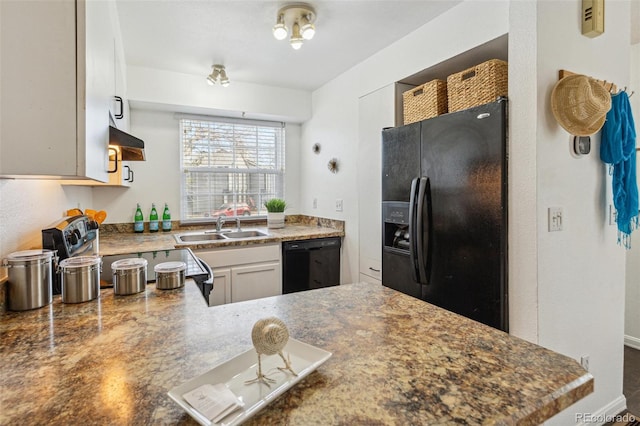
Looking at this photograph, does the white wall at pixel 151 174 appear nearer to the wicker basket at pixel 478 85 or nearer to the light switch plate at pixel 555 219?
the wicker basket at pixel 478 85

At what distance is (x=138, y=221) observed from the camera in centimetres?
325

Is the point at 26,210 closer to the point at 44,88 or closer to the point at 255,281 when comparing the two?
the point at 44,88

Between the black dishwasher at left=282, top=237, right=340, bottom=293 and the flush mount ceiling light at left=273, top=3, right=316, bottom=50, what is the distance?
5.62ft

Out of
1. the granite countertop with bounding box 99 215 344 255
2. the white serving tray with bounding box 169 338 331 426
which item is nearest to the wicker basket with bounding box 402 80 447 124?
the granite countertop with bounding box 99 215 344 255

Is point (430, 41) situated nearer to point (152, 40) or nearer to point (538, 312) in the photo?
point (538, 312)

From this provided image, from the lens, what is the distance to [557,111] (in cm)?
156

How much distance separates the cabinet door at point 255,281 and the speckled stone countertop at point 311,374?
1.71 m

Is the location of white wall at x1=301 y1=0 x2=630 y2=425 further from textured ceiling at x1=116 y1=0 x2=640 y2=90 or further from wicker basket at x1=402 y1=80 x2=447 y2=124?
textured ceiling at x1=116 y1=0 x2=640 y2=90

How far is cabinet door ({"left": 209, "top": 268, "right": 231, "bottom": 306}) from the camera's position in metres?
2.79

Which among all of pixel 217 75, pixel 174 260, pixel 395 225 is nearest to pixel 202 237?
pixel 174 260

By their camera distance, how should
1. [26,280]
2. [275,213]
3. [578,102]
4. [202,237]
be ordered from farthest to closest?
[275,213] < [202,237] < [578,102] < [26,280]

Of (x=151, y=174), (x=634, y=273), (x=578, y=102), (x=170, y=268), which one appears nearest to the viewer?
(x=170, y=268)

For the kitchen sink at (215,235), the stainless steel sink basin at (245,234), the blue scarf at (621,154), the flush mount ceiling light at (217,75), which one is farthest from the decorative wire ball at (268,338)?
the flush mount ceiling light at (217,75)

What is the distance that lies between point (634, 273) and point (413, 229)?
2.18 m
